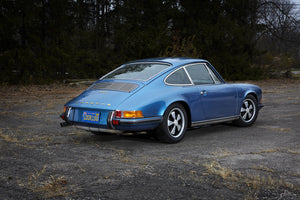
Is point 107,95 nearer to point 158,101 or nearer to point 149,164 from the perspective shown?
point 158,101

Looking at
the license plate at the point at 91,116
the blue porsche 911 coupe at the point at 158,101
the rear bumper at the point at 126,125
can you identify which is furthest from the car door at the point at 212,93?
the license plate at the point at 91,116

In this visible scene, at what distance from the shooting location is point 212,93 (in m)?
7.16

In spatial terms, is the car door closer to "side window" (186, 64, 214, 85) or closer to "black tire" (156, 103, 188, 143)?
"side window" (186, 64, 214, 85)

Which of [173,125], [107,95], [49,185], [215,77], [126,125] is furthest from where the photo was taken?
[215,77]

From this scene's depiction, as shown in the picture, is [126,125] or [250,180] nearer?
[250,180]

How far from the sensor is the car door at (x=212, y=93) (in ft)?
23.1

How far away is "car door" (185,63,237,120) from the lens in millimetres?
7039

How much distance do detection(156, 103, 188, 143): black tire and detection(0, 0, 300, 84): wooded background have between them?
53.0ft

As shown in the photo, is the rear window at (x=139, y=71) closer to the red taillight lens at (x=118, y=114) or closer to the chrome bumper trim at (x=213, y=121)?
the red taillight lens at (x=118, y=114)

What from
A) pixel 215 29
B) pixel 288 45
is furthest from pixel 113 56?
pixel 288 45

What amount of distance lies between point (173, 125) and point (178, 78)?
0.88 metres

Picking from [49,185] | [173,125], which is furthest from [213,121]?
[49,185]

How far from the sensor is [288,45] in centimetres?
4569

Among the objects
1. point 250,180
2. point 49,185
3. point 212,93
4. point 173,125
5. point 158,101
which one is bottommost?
point 49,185
